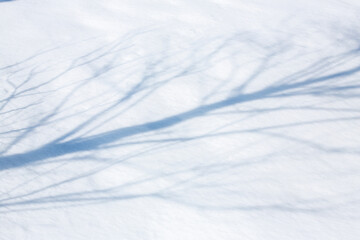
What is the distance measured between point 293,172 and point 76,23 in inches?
119

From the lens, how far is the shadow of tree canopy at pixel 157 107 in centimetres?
229

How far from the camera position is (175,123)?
2.78 meters

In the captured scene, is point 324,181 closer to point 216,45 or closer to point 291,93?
point 291,93

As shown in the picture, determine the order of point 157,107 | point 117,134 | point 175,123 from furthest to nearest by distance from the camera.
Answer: point 157,107 < point 175,123 < point 117,134

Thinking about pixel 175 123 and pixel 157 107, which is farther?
pixel 157 107

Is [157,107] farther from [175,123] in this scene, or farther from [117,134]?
[117,134]

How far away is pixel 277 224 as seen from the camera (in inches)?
82.8

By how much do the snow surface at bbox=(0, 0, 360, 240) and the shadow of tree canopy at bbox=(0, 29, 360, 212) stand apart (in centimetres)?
1

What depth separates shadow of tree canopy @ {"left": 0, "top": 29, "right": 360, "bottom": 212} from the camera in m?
2.29

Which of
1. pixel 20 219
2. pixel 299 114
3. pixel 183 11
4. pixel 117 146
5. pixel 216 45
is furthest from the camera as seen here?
pixel 183 11

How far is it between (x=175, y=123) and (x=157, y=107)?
0.26m

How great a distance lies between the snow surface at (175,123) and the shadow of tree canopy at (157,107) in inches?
0.5

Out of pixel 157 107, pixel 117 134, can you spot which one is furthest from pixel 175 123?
pixel 117 134

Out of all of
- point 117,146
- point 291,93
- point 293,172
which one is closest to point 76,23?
point 117,146
